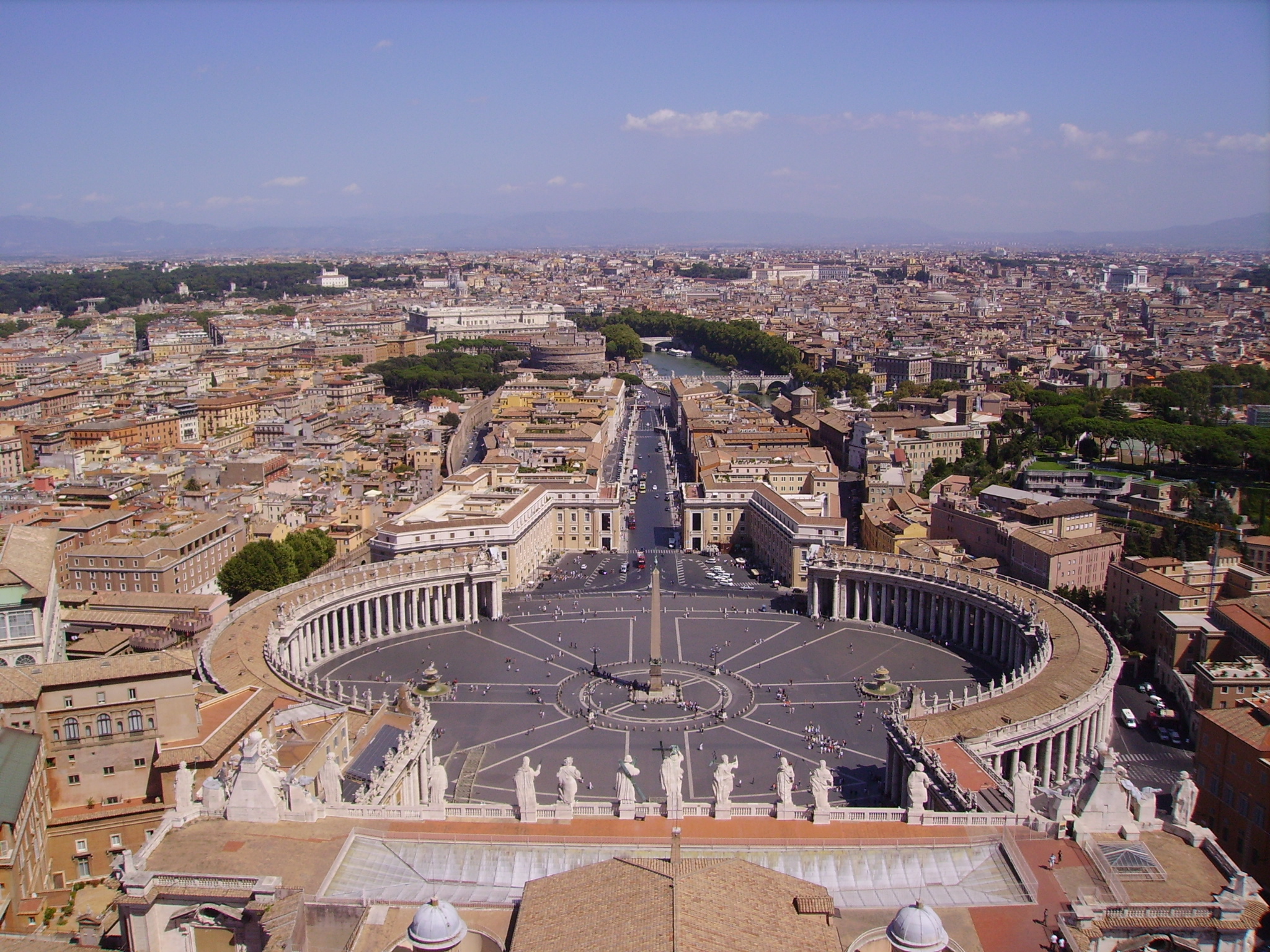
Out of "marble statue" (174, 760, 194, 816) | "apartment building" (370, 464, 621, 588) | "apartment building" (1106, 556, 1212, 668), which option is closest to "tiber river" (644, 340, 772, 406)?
"apartment building" (370, 464, 621, 588)

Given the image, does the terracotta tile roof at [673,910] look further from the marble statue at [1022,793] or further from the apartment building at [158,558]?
the apartment building at [158,558]

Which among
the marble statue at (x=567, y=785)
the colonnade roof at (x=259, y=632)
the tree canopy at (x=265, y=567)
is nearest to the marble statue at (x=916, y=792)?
the marble statue at (x=567, y=785)

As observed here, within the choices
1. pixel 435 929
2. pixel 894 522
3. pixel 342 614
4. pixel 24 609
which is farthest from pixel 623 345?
pixel 435 929

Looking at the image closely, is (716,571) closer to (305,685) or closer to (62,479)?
(305,685)

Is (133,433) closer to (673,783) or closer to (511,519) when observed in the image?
(511,519)

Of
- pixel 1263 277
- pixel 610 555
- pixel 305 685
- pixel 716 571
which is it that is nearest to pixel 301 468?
pixel 610 555

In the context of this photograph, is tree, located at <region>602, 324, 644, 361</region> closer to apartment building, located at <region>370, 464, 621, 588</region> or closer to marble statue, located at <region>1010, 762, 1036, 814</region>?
apartment building, located at <region>370, 464, 621, 588</region>
